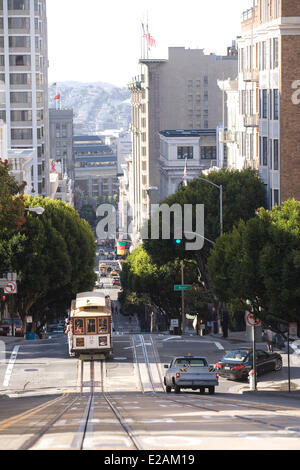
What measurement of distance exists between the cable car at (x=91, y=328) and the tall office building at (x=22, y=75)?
275 feet

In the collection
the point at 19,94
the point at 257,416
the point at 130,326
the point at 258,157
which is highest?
the point at 19,94

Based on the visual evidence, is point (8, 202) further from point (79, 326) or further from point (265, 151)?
point (265, 151)

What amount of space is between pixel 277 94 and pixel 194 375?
32.9 meters

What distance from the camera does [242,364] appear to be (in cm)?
4344

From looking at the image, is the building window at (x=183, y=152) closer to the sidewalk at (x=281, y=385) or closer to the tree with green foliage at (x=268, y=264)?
the sidewalk at (x=281, y=385)

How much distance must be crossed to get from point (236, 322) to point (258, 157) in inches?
520

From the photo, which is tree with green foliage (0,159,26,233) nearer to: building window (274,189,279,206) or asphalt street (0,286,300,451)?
asphalt street (0,286,300,451)

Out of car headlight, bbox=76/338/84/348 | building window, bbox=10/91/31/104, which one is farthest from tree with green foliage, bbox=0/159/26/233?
building window, bbox=10/91/31/104

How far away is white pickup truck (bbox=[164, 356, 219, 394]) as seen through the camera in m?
38.1

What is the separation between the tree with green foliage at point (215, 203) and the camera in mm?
71250

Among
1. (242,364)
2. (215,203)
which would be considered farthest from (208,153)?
(242,364)
